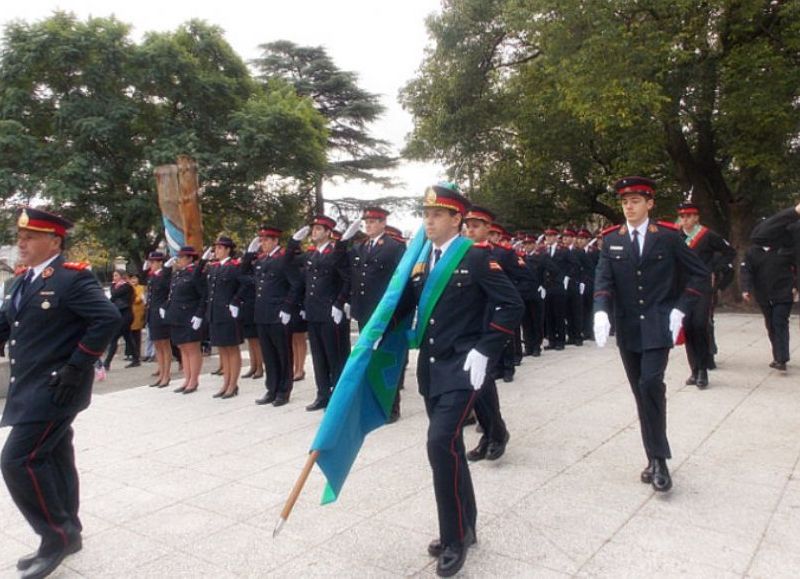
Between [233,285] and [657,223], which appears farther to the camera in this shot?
[233,285]

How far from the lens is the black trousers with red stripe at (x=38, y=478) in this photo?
3475 mm

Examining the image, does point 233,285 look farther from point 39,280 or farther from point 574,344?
point 574,344

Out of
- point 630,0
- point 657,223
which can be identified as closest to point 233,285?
point 657,223

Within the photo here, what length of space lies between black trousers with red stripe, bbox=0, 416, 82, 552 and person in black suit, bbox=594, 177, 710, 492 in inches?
138

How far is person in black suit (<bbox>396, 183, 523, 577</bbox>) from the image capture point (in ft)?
11.1

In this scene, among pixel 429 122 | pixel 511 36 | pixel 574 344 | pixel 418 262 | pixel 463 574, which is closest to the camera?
pixel 463 574

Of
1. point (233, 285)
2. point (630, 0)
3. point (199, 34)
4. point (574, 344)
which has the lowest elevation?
point (574, 344)

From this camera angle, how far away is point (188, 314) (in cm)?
893

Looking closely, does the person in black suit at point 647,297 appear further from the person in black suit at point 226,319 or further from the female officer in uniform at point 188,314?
the female officer in uniform at point 188,314

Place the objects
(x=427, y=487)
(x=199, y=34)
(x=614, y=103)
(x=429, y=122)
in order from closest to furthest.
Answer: (x=427, y=487), (x=614, y=103), (x=429, y=122), (x=199, y=34)

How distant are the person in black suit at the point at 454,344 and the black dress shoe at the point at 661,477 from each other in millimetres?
1538

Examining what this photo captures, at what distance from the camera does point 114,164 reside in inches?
928

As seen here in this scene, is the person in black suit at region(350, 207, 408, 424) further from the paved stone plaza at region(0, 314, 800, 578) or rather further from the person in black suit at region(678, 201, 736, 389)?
the person in black suit at region(678, 201, 736, 389)

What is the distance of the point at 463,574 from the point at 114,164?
23668 millimetres
